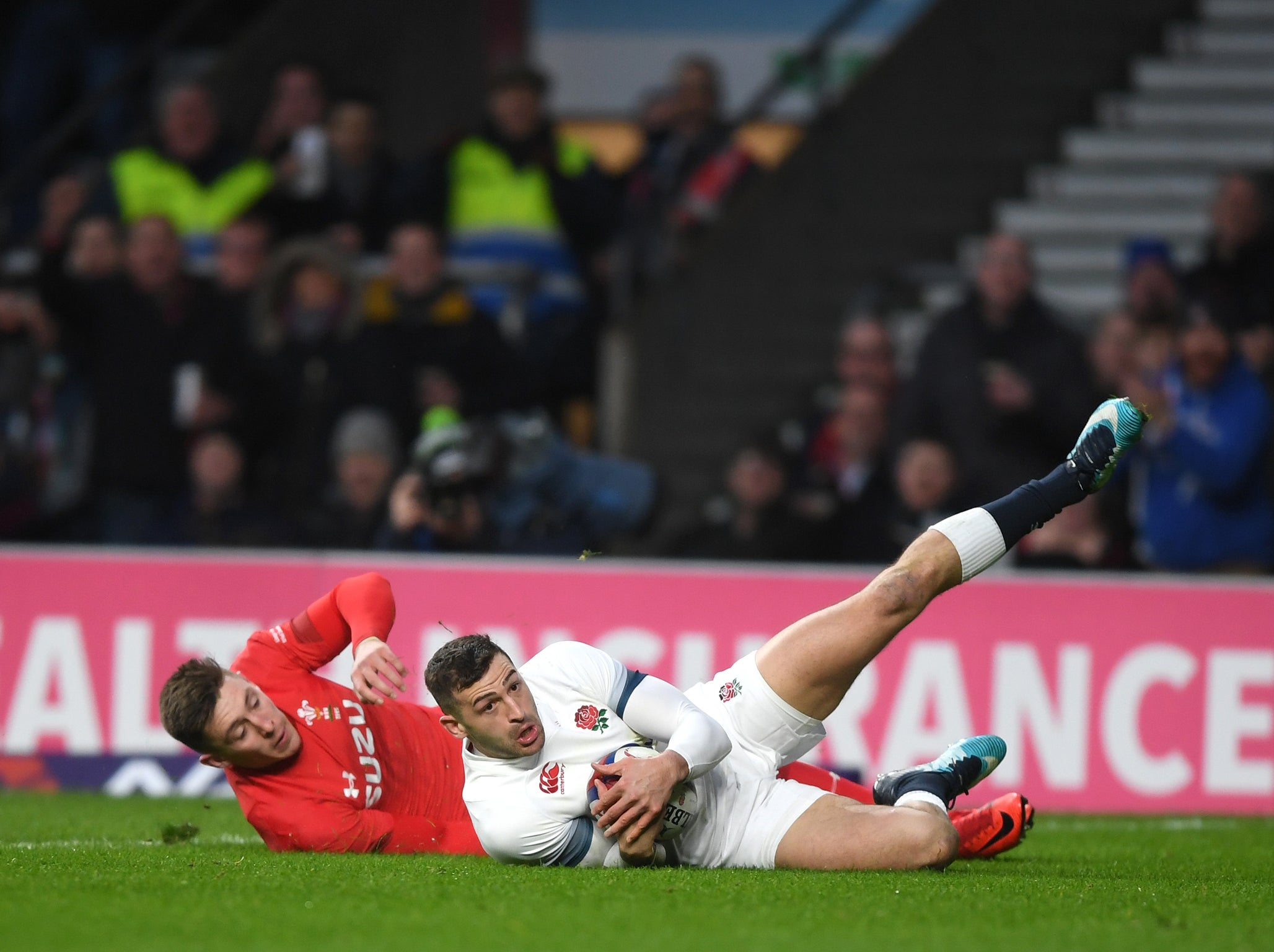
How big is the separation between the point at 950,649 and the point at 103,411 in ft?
17.1

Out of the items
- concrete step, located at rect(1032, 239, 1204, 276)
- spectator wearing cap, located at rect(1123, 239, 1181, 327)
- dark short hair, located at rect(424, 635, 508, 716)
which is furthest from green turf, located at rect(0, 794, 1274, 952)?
concrete step, located at rect(1032, 239, 1204, 276)

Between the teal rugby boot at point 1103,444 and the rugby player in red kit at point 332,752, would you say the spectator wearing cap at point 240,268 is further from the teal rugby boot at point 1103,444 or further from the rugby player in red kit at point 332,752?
the teal rugby boot at point 1103,444

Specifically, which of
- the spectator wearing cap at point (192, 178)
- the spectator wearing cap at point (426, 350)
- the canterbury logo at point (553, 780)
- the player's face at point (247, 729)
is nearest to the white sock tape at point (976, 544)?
the canterbury logo at point (553, 780)

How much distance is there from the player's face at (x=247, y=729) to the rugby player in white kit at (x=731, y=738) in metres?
0.67

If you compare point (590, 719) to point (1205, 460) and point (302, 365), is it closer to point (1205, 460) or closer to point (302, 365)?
point (1205, 460)

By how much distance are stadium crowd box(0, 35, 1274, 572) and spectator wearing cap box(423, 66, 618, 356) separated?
18mm

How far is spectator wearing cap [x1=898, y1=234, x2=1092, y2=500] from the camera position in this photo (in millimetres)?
10016

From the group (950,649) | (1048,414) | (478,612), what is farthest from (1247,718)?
(478,612)

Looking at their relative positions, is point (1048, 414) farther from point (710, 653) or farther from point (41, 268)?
point (41, 268)

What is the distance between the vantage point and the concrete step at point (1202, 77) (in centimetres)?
1330

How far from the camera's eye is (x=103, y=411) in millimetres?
10711

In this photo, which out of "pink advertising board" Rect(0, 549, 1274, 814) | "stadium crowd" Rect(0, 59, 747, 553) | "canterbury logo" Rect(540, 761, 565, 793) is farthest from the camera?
"stadium crowd" Rect(0, 59, 747, 553)

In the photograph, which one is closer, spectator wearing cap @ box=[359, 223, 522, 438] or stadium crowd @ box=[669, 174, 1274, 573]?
stadium crowd @ box=[669, 174, 1274, 573]

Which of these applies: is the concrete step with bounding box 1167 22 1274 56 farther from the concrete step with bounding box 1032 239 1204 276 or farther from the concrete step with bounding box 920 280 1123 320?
the concrete step with bounding box 920 280 1123 320
